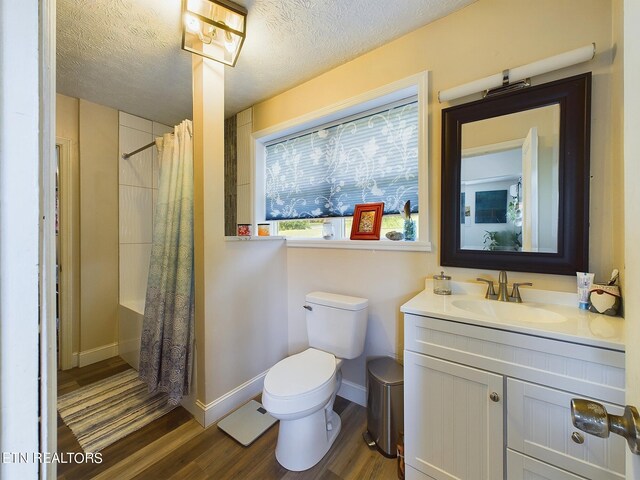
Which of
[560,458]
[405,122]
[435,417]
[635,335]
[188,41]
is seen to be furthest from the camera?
[405,122]

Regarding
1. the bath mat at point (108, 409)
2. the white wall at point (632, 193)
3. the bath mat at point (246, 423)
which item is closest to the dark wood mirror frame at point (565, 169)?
the white wall at point (632, 193)

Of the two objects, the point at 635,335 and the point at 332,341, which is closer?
the point at 635,335

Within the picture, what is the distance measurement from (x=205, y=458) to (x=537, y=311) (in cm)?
180

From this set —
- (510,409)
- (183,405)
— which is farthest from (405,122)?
(183,405)

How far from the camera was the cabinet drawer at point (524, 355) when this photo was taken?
80 cm

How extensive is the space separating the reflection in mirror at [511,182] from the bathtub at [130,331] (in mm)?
2535

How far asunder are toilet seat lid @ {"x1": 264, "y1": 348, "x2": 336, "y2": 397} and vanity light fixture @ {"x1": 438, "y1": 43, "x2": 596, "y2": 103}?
164 centimetres

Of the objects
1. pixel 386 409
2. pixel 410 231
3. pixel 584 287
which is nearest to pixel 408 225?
pixel 410 231

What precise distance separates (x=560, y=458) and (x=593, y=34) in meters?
1.70

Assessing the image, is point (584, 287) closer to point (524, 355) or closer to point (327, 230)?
point (524, 355)

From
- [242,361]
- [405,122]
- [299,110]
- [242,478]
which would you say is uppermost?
[299,110]

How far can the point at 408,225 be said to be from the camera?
1663 mm

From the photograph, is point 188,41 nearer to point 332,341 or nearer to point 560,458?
point 332,341

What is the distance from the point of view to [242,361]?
1.80 m
